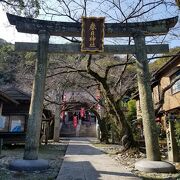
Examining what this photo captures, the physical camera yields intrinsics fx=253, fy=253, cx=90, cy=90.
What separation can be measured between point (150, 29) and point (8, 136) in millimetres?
12565

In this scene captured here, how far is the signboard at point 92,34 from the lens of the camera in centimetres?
1074

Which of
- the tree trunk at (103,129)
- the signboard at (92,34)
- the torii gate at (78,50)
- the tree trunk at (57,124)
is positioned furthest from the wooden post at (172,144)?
the tree trunk at (57,124)

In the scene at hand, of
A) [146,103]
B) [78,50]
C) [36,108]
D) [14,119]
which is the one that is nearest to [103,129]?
[14,119]

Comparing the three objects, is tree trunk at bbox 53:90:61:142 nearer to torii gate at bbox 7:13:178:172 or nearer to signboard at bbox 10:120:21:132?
signboard at bbox 10:120:21:132

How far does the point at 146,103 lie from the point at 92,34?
148 inches

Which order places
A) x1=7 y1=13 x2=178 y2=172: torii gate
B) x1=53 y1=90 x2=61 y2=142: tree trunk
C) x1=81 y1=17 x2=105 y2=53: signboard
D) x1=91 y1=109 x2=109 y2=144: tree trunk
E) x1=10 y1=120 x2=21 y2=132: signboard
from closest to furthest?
x1=7 y1=13 x2=178 y2=172: torii gate → x1=81 y1=17 x2=105 y2=53: signboard → x1=10 y1=120 x2=21 y2=132: signboard → x1=91 y1=109 x2=109 y2=144: tree trunk → x1=53 y1=90 x2=61 y2=142: tree trunk

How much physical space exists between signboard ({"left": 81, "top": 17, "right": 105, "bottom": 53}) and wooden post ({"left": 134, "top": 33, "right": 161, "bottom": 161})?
155 centimetres

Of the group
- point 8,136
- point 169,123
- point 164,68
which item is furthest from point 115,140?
point 169,123

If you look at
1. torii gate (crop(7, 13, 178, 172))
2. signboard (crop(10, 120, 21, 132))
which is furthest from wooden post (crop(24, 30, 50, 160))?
signboard (crop(10, 120, 21, 132))

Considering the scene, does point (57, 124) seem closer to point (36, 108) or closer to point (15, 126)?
point (15, 126)

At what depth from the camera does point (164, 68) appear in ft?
65.5

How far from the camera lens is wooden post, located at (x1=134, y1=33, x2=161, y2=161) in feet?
30.8

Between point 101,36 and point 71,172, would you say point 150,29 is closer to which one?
point 101,36

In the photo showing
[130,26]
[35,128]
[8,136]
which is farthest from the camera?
[8,136]
